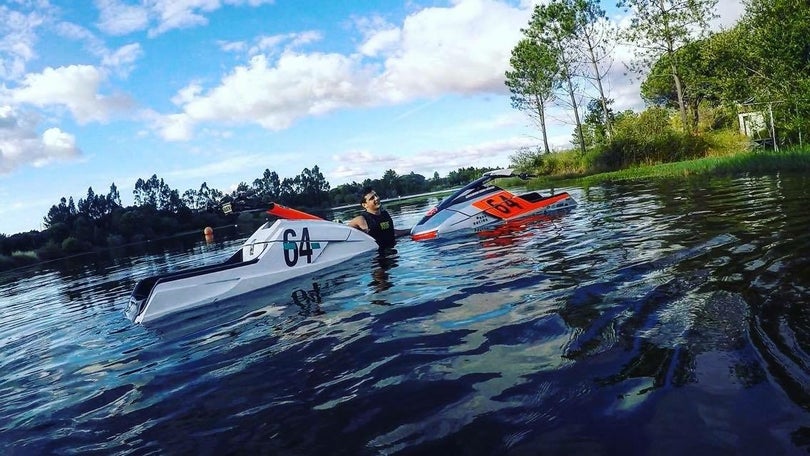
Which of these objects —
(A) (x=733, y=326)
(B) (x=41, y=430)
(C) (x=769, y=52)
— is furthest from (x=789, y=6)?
(B) (x=41, y=430)

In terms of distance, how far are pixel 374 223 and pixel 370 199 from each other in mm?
660

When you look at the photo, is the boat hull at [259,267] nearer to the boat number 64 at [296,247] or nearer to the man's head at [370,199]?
the boat number 64 at [296,247]

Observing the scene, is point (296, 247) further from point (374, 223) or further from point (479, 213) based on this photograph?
point (479, 213)

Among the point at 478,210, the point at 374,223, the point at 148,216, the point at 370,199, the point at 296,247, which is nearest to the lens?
the point at 296,247

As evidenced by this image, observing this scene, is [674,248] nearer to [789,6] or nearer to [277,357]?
[277,357]

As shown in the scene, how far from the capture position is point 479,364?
13.2 feet

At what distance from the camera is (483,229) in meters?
13.9

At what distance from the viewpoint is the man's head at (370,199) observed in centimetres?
1316

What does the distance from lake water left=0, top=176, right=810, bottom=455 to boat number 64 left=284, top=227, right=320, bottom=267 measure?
178cm

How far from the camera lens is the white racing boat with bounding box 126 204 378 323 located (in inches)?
321

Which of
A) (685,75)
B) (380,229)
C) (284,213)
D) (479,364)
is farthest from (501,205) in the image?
(685,75)

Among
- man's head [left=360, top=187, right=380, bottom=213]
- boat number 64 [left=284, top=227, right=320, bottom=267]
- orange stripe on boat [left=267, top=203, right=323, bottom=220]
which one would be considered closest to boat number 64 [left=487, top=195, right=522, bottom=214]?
man's head [left=360, top=187, right=380, bottom=213]

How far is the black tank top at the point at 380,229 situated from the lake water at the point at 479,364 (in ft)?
15.6

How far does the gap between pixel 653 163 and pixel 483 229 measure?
83.5 ft
